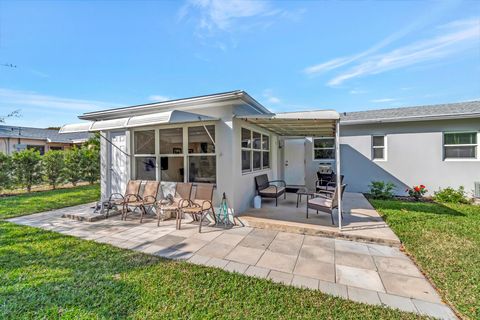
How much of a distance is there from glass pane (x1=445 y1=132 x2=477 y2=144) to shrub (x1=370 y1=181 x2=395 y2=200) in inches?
113

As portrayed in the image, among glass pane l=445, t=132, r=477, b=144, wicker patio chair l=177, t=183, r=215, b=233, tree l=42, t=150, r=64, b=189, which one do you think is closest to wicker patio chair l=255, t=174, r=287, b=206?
wicker patio chair l=177, t=183, r=215, b=233

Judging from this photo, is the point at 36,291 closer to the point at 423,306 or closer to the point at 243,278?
the point at 243,278

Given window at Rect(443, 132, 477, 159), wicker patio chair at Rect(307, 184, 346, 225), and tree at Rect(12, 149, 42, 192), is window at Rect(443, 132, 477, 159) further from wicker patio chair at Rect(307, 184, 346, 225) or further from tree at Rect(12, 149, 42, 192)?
tree at Rect(12, 149, 42, 192)

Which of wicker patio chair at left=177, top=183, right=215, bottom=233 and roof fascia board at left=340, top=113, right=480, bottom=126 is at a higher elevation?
roof fascia board at left=340, top=113, right=480, bottom=126

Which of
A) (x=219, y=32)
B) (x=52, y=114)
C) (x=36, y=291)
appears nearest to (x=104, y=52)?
(x=219, y=32)

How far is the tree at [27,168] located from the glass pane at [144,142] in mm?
8053

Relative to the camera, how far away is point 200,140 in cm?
602

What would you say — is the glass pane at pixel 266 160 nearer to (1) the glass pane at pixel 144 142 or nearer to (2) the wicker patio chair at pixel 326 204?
(2) the wicker patio chair at pixel 326 204

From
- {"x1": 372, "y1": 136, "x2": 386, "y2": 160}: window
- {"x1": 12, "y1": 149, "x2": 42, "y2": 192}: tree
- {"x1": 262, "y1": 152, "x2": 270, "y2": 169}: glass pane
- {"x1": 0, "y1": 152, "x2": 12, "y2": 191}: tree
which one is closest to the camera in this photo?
{"x1": 262, "y1": 152, "x2": 270, "y2": 169}: glass pane

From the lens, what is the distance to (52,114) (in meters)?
15.5

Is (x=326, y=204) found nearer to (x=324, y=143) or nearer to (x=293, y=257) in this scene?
(x=293, y=257)

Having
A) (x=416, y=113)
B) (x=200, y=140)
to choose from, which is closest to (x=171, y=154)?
(x=200, y=140)

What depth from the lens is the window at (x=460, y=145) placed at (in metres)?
8.17

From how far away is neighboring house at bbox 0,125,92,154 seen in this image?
1579 cm
